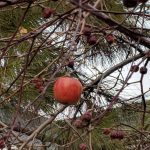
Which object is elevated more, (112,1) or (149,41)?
(112,1)

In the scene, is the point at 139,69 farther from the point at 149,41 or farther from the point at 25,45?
the point at 25,45

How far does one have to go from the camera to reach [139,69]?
1.04 m

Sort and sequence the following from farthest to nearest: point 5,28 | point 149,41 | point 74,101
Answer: point 5,28 → point 149,41 → point 74,101

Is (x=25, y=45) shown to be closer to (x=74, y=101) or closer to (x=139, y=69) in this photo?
(x=139, y=69)

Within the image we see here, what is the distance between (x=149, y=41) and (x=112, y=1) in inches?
51.9

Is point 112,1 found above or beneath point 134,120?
above

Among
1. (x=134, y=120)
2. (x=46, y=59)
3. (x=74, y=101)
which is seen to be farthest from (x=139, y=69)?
(x=134, y=120)

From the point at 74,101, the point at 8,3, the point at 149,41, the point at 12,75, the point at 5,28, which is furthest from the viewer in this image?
the point at 5,28

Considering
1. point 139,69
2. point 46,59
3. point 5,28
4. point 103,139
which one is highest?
point 5,28

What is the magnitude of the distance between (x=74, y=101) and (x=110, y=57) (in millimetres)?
1963

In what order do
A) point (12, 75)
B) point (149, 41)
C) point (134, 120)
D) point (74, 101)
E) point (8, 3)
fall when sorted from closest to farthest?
point (8, 3), point (74, 101), point (149, 41), point (12, 75), point (134, 120)

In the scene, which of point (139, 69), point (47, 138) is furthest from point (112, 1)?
point (139, 69)

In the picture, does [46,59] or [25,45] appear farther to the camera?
[46,59]

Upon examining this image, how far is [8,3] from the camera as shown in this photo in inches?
26.3
